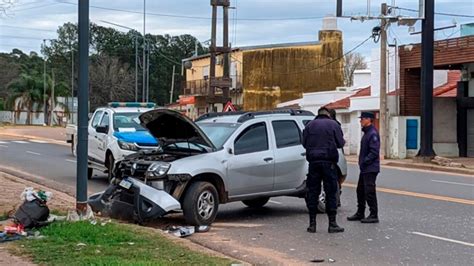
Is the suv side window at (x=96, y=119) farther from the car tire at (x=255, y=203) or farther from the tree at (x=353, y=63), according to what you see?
the tree at (x=353, y=63)

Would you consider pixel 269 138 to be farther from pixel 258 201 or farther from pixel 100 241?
pixel 100 241

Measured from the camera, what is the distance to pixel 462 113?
3409cm

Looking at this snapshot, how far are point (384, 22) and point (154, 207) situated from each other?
80.4 ft

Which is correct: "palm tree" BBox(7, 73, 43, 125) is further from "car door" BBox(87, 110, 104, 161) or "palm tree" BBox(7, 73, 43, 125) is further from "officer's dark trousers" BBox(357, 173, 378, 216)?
"officer's dark trousers" BBox(357, 173, 378, 216)

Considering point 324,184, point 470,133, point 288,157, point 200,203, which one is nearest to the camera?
point 324,184

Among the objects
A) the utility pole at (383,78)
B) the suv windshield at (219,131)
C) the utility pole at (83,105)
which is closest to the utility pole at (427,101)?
the utility pole at (383,78)

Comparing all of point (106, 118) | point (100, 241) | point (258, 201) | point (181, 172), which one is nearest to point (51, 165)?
point (106, 118)

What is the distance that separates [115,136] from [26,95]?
251 ft

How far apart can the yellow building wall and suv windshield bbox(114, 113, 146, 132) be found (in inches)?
1682

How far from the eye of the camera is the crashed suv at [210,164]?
10.7 metres

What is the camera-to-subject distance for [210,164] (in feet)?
36.2

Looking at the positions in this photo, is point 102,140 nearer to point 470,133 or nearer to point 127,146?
point 127,146

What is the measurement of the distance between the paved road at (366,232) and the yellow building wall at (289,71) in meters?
45.2

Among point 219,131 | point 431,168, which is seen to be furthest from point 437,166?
point 219,131
